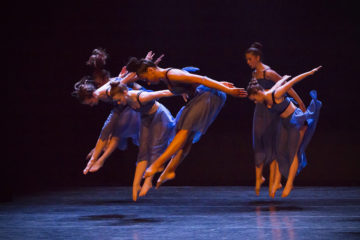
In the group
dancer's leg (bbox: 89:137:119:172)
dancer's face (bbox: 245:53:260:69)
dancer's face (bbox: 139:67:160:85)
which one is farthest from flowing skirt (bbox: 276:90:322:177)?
dancer's leg (bbox: 89:137:119:172)

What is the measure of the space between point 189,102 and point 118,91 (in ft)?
1.95

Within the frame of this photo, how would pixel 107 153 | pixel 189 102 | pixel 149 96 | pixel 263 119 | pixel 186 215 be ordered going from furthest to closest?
1. pixel 107 153
2. pixel 263 119
3. pixel 149 96
4. pixel 189 102
5. pixel 186 215

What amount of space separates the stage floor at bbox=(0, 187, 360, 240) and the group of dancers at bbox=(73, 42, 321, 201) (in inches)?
11.0

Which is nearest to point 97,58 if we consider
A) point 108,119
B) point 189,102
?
point 108,119

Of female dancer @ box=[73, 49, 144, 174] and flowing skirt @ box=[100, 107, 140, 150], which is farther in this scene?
flowing skirt @ box=[100, 107, 140, 150]

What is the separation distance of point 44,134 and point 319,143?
3.17 m

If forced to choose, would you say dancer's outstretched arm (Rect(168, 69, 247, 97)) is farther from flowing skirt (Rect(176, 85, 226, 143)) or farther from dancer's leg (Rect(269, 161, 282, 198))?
dancer's leg (Rect(269, 161, 282, 198))

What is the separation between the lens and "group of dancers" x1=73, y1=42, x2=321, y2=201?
3664 millimetres

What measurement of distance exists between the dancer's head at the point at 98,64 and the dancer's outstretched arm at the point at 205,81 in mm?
1077

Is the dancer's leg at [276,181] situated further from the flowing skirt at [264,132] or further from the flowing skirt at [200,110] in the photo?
the flowing skirt at [200,110]

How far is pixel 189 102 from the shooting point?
374 centimetres

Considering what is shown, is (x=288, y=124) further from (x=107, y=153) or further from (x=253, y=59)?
(x=107, y=153)

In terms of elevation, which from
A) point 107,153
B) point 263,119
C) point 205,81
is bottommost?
point 107,153

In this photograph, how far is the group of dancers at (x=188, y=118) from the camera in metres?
3.66
